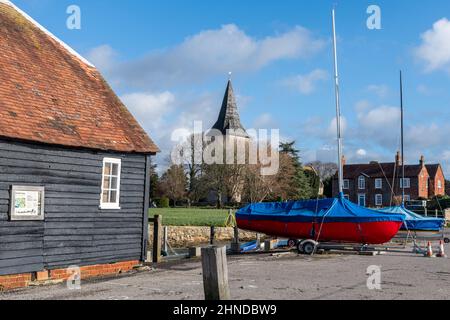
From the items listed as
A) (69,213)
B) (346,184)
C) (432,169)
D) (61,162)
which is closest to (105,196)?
(69,213)

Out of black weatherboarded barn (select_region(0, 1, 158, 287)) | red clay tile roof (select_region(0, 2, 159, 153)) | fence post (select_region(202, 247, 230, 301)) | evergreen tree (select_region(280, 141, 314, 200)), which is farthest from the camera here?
evergreen tree (select_region(280, 141, 314, 200))

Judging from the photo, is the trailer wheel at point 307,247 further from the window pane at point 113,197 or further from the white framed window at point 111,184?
the window pane at point 113,197

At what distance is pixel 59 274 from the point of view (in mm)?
14219

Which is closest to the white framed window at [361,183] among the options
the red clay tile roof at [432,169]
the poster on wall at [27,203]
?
the red clay tile roof at [432,169]

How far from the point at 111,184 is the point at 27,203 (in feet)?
9.77

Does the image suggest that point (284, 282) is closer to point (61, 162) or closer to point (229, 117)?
point (61, 162)

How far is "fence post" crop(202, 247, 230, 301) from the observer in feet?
22.6

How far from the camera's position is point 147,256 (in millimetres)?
17875

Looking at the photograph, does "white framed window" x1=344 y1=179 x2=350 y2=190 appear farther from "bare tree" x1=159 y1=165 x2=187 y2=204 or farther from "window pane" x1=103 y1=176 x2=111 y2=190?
"window pane" x1=103 y1=176 x2=111 y2=190

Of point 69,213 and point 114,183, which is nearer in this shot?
point 69,213

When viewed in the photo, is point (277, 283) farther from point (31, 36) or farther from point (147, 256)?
point (31, 36)

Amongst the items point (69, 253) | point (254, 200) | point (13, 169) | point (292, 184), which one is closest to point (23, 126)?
point (13, 169)

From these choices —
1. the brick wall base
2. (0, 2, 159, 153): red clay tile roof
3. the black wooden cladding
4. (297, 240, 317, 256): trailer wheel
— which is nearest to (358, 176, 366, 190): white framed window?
(297, 240, 317, 256): trailer wheel

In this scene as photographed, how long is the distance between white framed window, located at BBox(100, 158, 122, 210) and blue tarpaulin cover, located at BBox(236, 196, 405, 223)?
25.3 feet
